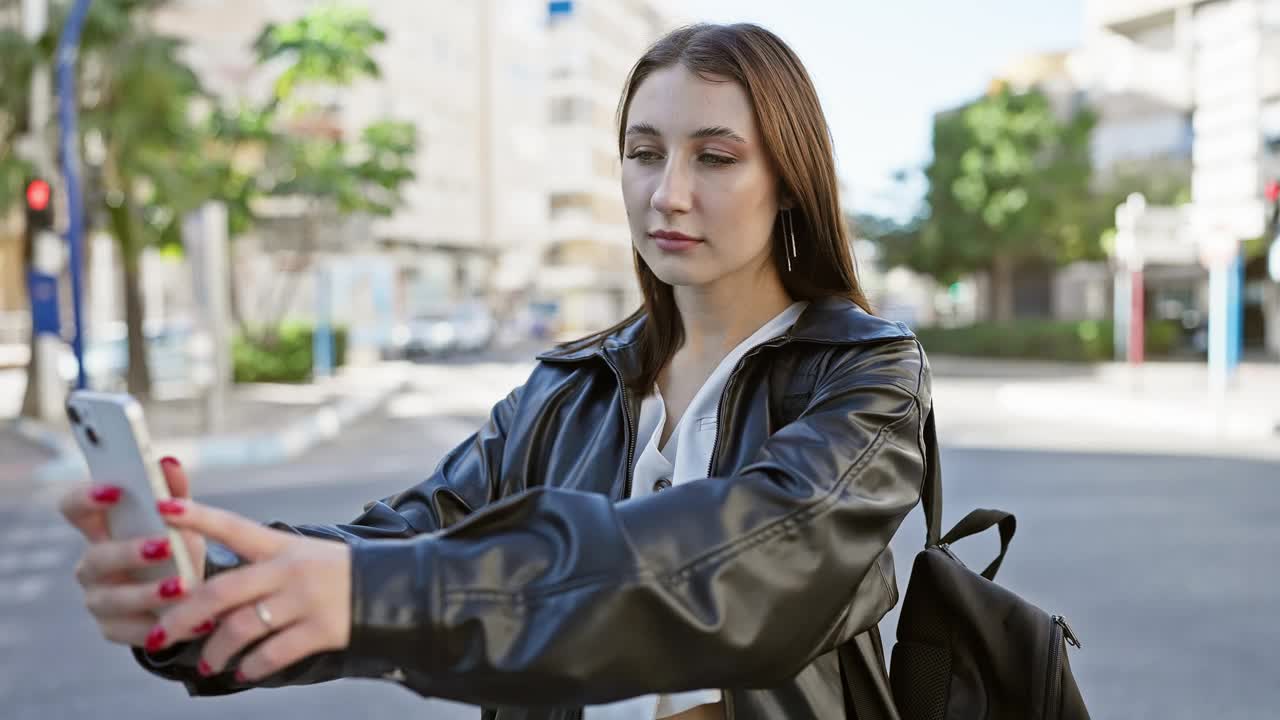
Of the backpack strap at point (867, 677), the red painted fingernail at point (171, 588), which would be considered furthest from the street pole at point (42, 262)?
the red painted fingernail at point (171, 588)

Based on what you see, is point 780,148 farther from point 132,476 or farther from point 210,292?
point 210,292

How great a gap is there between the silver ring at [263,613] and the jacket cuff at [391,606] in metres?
0.06

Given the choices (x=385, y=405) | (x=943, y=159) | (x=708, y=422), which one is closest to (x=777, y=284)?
(x=708, y=422)

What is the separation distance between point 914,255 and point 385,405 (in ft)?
63.4

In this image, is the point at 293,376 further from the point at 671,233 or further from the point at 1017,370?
the point at 671,233

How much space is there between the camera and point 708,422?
5.18ft

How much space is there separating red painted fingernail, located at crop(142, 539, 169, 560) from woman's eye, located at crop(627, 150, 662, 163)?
0.77 meters

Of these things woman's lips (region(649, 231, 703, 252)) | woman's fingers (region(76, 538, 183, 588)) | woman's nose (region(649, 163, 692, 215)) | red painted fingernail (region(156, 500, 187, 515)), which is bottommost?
woman's fingers (region(76, 538, 183, 588))

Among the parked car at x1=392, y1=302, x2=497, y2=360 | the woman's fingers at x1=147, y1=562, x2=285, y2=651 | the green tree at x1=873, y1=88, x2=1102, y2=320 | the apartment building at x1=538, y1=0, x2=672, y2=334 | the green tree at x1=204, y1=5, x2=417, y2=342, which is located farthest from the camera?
the apartment building at x1=538, y1=0, x2=672, y2=334

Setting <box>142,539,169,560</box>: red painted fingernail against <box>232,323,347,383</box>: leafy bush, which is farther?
<box>232,323,347,383</box>: leafy bush

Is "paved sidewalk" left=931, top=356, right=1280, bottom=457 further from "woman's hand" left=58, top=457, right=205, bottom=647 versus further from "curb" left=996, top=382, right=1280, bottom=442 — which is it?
"woman's hand" left=58, top=457, right=205, bottom=647

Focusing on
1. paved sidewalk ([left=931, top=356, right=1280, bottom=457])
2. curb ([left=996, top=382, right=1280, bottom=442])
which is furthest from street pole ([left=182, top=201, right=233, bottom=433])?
curb ([left=996, top=382, right=1280, bottom=442])

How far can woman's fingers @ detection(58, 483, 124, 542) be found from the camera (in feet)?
3.17

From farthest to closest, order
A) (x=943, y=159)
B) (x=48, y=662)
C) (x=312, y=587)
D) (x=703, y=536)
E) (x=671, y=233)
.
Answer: (x=943, y=159), (x=48, y=662), (x=671, y=233), (x=703, y=536), (x=312, y=587)
